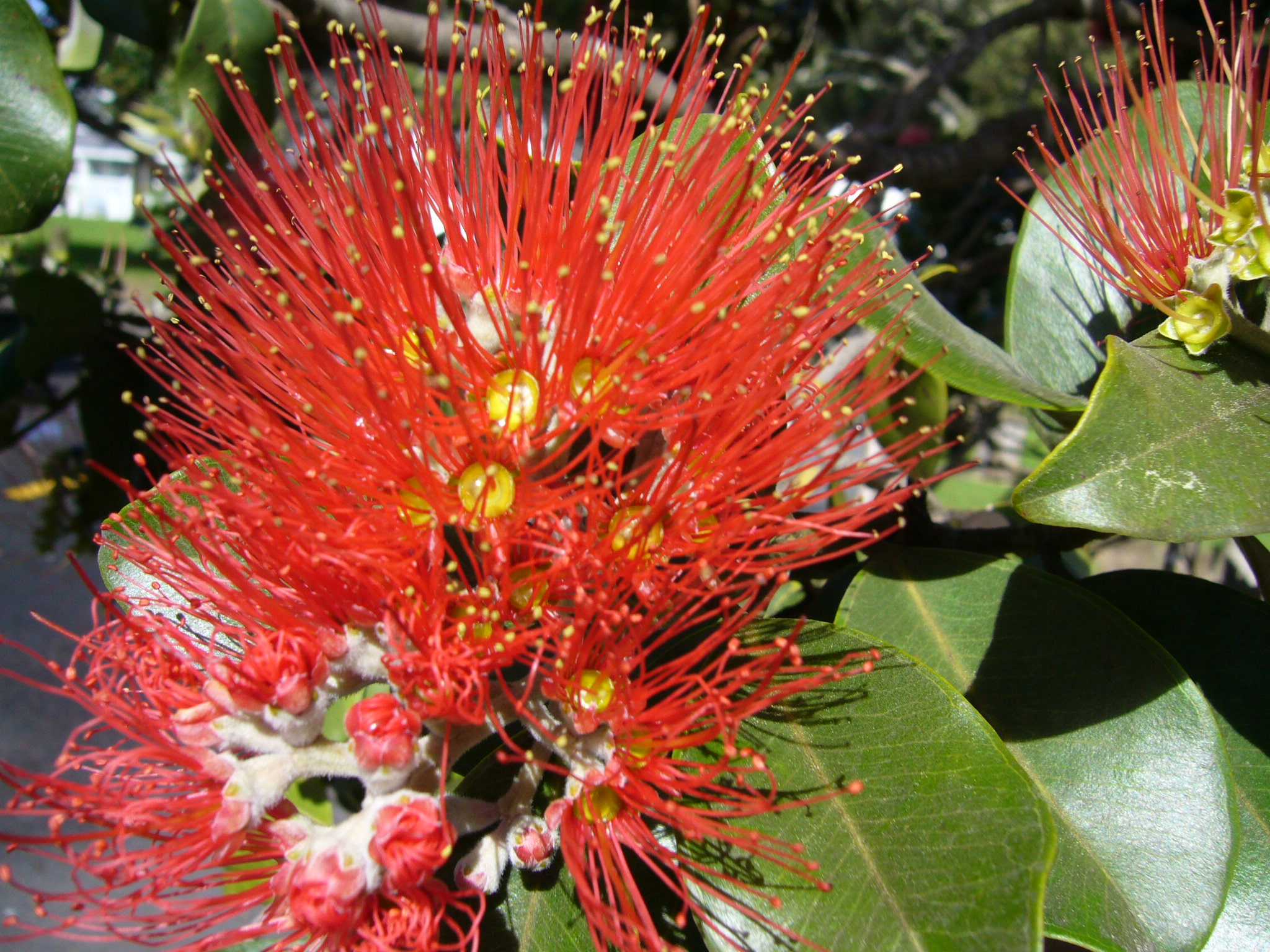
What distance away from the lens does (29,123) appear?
1.19 m

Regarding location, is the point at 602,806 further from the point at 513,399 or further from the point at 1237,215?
the point at 1237,215

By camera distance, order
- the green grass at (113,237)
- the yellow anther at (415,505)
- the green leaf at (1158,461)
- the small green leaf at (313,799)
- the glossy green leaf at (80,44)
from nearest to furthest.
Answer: the green leaf at (1158,461)
the yellow anther at (415,505)
the small green leaf at (313,799)
the glossy green leaf at (80,44)
the green grass at (113,237)

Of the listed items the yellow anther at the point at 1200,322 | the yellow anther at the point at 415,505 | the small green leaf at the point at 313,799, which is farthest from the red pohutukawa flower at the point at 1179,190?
the small green leaf at the point at 313,799

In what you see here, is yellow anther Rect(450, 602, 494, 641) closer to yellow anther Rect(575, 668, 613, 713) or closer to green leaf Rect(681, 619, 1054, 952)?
yellow anther Rect(575, 668, 613, 713)

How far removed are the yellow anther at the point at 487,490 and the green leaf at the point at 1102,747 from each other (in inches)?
18.8

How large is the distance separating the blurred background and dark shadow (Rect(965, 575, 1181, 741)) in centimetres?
39

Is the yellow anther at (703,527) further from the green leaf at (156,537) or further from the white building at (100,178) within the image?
the white building at (100,178)

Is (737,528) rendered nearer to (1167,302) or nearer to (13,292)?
(1167,302)

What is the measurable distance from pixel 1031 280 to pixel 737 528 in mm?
770

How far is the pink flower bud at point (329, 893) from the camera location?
73cm

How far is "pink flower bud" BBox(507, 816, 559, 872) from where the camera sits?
822 millimetres

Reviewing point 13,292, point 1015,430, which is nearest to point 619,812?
point 13,292

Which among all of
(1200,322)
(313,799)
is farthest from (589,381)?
(313,799)

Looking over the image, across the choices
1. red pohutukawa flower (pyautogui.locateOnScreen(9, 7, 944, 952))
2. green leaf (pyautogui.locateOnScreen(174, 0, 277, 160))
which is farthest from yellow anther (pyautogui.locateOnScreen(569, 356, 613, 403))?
green leaf (pyautogui.locateOnScreen(174, 0, 277, 160))
